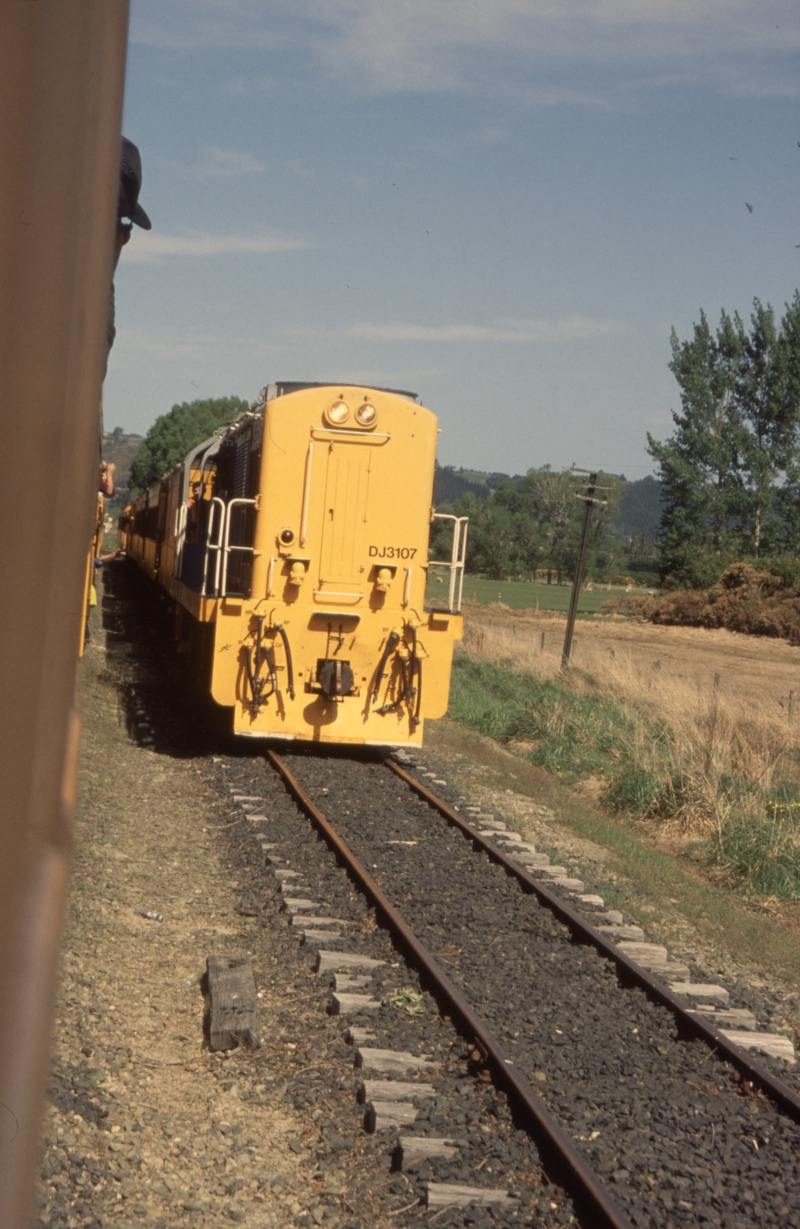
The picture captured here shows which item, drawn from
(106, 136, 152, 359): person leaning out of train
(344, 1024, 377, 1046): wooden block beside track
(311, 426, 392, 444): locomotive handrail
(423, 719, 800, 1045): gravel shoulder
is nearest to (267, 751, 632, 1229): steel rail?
(344, 1024, 377, 1046): wooden block beside track

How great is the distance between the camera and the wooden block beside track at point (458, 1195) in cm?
378

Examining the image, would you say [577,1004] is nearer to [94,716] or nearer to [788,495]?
[94,716]

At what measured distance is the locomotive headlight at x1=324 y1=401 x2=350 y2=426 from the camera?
35.8 ft

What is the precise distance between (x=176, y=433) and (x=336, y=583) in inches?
2975

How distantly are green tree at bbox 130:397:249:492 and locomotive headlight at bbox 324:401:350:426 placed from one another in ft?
210

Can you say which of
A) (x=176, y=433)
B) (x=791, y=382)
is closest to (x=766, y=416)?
(x=791, y=382)

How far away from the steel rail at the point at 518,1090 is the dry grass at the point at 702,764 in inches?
165

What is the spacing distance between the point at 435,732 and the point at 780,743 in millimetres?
4531

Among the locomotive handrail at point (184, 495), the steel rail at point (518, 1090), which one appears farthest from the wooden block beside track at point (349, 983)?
the locomotive handrail at point (184, 495)

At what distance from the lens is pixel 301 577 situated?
10.9 metres

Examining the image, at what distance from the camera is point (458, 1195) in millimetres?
3822

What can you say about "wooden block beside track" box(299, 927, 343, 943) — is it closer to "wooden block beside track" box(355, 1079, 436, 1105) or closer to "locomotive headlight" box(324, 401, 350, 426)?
"wooden block beside track" box(355, 1079, 436, 1105)

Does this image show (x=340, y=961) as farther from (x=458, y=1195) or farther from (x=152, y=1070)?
(x=458, y=1195)

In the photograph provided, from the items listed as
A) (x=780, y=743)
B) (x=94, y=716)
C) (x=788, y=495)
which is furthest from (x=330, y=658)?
(x=788, y=495)
